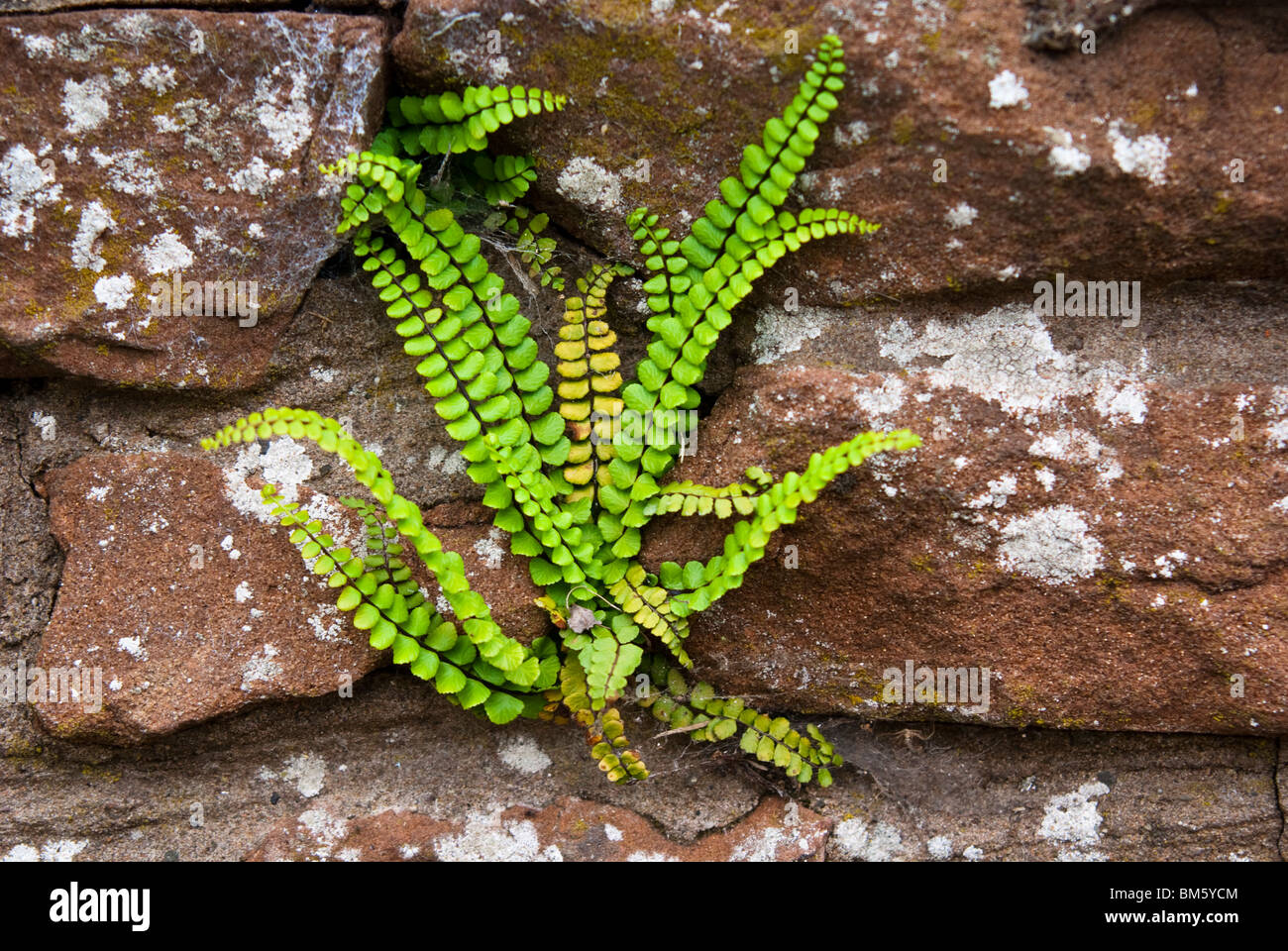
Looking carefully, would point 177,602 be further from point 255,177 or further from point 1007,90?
point 1007,90

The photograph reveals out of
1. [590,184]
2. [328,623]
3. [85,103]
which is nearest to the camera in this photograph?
[85,103]

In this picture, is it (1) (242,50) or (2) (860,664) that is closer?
(1) (242,50)

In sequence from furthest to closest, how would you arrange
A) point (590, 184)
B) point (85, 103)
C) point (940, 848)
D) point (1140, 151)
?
point (940, 848)
point (590, 184)
point (85, 103)
point (1140, 151)

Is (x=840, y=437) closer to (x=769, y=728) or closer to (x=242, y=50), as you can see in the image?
(x=769, y=728)

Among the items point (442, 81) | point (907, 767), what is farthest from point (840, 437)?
point (442, 81)

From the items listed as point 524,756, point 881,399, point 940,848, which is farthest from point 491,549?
point 940,848

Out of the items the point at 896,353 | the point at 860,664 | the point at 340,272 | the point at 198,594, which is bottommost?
the point at 860,664

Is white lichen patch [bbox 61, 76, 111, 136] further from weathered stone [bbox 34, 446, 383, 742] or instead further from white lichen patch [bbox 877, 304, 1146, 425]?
white lichen patch [bbox 877, 304, 1146, 425]

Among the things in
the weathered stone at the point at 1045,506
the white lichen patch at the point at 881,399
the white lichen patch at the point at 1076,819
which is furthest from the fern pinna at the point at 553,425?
the white lichen patch at the point at 1076,819
